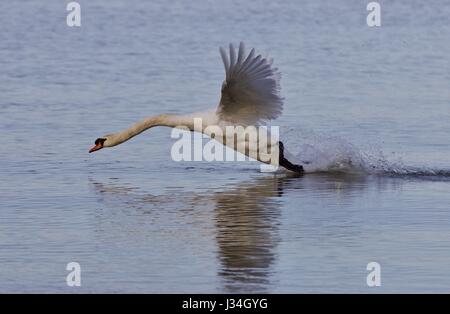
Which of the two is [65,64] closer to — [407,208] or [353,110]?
[353,110]

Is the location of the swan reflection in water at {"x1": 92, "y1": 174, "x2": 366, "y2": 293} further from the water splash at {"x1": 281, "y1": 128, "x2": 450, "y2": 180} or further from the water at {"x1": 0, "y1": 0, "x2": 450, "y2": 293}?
the water splash at {"x1": 281, "y1": 128, "x2": 450, "y2": 180}

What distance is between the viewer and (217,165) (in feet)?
48.6

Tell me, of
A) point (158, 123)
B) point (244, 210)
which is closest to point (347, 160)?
point (158, 123)

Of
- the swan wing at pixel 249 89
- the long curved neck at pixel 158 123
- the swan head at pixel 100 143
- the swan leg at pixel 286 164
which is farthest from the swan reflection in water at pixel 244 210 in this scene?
the swan head at pixel 100 143

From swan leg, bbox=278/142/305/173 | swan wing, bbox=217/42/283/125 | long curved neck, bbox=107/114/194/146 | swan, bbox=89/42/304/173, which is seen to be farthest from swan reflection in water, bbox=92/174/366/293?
long curved neck, bbox=107/114/194/146

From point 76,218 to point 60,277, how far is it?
221 centimetres

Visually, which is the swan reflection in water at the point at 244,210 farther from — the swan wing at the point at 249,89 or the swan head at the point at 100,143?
the swan head at the point at 100,143

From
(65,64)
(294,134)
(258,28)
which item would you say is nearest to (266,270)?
(294,134)

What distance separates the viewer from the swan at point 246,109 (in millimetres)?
13422

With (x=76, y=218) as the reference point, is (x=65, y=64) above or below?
above

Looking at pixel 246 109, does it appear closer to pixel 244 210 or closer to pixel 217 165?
pixel 217 165

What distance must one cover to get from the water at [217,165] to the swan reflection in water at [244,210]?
2cm

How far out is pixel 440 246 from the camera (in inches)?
408

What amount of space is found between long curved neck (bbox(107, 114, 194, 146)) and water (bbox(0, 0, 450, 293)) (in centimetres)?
34
